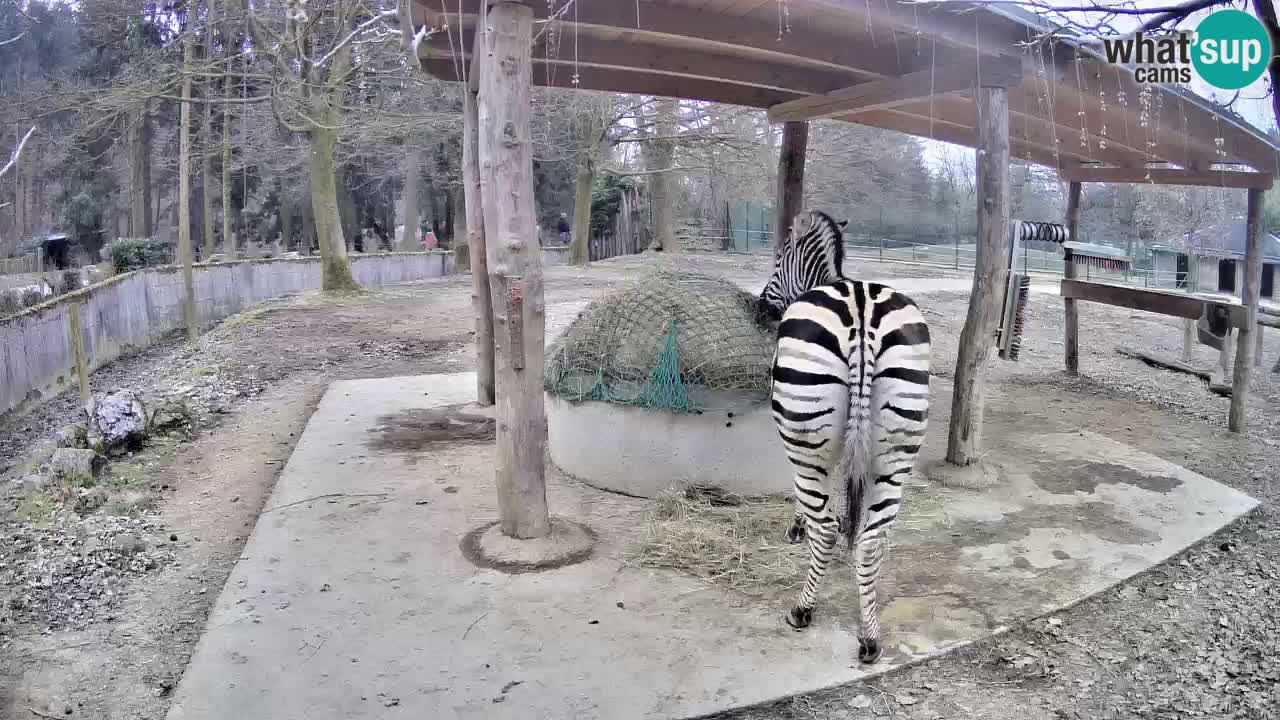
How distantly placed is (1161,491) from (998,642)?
3037 millimetres

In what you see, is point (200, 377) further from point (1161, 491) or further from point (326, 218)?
point (1161, 491)

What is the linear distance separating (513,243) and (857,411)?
204 centimetres

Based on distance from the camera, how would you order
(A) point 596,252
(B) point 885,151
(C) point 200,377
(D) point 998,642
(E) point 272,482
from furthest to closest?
(A) point 596,252 → (B) point 885,151 → (C) point 200,377 → (E) point 272,482 → (D) point 998,642

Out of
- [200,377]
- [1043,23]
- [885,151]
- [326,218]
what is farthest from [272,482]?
[885,151]

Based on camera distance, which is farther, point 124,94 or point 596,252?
point 596,252

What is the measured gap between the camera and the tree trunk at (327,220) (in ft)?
57.6

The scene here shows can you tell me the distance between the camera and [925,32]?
5434 millimetres

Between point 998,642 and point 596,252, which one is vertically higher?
point 596,252

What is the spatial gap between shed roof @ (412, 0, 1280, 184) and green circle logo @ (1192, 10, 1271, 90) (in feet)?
2.61

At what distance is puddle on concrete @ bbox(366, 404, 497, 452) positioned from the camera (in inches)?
273

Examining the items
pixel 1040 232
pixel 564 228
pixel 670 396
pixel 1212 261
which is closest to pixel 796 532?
pixel 670 396

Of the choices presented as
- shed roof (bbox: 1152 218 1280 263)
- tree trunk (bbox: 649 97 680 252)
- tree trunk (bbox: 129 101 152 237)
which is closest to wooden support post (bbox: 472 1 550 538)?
tree trunk (bbox: 649 97 680 252)

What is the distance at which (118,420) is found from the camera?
276 inches
